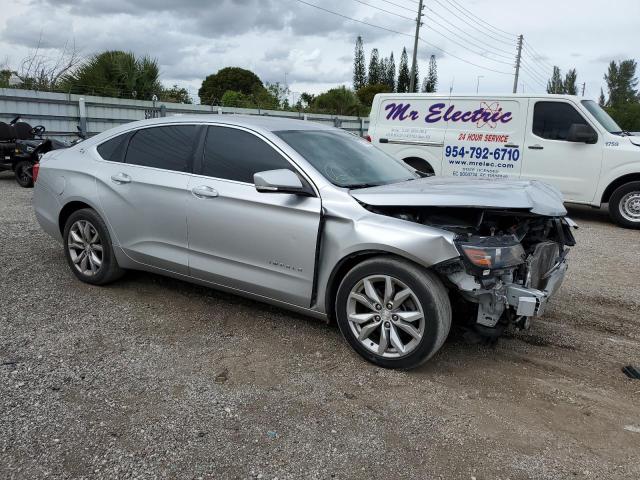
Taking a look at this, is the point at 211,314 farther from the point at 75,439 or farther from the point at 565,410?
the point at 565,410

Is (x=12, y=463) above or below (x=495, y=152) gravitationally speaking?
below

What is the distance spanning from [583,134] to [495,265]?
6385 millimetres

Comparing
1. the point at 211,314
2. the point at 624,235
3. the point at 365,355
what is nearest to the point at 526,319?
the point at 365,355

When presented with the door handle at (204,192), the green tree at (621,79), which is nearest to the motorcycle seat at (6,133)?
the door handle at (204,192)

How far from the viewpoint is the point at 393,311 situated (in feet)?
10.7

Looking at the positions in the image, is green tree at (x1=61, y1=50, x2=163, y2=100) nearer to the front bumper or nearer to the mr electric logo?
the mr electric logo

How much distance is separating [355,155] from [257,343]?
1654 millimetres

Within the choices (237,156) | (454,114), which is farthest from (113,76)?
(237,156)

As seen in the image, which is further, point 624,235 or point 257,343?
point 624,235

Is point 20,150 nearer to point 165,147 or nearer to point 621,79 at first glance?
point 165,147

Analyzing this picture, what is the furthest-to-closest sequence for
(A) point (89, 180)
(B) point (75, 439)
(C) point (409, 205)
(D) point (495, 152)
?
(D) point (495, 152) → (A) point (89, 180) → (C) point (409, 205) → (B) point (75, 439)

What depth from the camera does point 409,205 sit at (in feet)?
10.7

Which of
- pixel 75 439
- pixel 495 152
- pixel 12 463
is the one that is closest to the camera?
pixel 12 463

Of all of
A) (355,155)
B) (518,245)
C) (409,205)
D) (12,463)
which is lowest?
(12,463)
